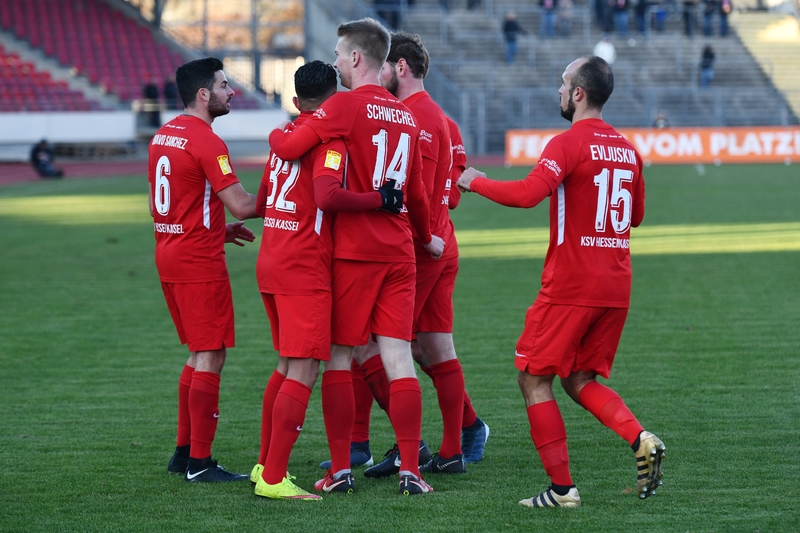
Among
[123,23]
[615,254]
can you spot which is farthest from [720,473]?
[123,23]

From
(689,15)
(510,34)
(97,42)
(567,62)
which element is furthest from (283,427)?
(689,15)

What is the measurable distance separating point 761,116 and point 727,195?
17.8m

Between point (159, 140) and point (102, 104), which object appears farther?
point (102, 104)

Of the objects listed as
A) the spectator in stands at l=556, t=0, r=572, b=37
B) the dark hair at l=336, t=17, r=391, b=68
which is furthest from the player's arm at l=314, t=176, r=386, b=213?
the spectator in stands at l=556, t=0, r=572, b=37

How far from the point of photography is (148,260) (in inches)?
551

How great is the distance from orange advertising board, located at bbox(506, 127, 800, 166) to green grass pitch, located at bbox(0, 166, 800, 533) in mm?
18821

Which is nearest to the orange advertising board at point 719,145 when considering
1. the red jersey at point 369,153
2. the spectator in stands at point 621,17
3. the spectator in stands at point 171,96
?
the spectator in stands at point 621,17

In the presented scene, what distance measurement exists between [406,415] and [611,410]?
2.99ft

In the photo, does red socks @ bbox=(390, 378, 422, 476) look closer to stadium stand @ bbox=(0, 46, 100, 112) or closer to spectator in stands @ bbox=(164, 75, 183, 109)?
spectator in stands @ bbox=(164, 75, 183, 109)

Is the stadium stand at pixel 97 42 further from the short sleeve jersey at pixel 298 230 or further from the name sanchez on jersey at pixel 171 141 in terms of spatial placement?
the short sleeve jersey at pixel 298 230

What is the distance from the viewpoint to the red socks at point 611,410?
14.1 ft

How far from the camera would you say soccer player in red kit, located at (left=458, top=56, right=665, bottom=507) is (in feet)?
14.4

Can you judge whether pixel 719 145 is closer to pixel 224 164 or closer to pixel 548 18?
pixel 548 18

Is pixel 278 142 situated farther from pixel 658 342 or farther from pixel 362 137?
pixel 658 342
